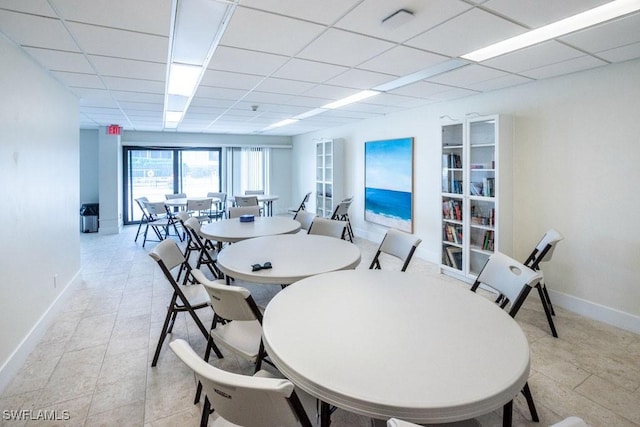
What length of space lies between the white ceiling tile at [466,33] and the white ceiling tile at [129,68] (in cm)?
235

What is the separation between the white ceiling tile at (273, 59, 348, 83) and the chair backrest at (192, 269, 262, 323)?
2.22 m

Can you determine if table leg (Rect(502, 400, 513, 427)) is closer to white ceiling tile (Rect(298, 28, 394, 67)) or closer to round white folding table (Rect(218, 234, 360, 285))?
round white folding table (Rect(218, 234, 360, 285))

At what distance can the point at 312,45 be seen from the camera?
2.59m

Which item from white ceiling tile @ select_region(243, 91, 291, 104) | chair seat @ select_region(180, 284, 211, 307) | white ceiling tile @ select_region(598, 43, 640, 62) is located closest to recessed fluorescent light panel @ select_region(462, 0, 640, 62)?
white ceiling tile @ select_region(598, 43, 640, 62)

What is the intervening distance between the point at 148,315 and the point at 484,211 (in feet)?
13.3

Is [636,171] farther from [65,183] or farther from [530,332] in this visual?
[65,183]

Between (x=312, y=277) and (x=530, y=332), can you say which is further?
(x=530, y=332)

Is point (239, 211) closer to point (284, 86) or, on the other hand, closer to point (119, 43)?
point (284, 86)

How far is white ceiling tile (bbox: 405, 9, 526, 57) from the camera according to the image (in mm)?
2160

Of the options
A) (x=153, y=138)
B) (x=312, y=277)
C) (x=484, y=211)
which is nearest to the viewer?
(x=312, y=277)

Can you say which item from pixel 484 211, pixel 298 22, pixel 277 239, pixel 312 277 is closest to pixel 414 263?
pixel 484 211

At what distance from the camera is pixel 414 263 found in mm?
5051

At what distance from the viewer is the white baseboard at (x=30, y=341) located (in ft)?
7.17

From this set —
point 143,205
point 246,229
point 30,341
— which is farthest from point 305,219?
point 143,205
